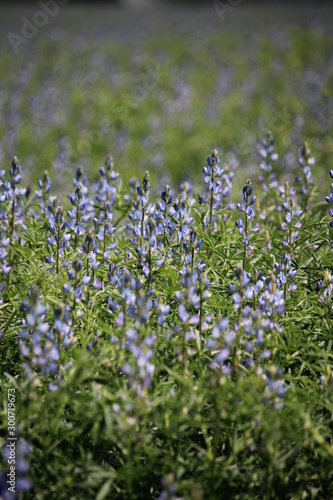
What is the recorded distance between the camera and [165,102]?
7.78 meters

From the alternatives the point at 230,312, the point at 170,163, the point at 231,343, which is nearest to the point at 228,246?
the point at 230,312

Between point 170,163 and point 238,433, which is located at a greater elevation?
point 238,433

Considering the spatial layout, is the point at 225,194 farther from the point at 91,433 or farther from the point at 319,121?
the point at 319,121

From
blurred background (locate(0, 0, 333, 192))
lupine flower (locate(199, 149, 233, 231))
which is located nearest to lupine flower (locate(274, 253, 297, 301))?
lupine flower (locate(199, 149, 233, 231))

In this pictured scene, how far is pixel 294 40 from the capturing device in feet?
36.5

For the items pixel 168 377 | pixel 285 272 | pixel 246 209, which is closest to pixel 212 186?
pixel 246 209

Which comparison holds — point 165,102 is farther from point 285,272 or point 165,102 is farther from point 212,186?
point 285,272

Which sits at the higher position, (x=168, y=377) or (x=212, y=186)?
(x=212, y=186)

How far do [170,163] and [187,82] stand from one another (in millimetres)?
3511

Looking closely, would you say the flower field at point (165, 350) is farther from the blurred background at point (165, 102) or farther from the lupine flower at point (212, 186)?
the blurred background at point (165, 102)

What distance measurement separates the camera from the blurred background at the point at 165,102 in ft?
19.0

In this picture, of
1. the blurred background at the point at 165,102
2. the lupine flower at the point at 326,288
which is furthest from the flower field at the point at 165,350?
the blurred background at the point at 165,102

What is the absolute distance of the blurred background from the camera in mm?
5797

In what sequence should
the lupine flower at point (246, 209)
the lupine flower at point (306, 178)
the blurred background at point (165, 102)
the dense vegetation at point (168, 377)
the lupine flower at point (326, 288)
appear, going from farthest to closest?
the blurred background at point (165, 102)
the lupine flower at point (306, 178)
the lupine flower at point (246, 209)
the lupine flower at point (326, 288)
the dense vegetation at point (168, 377)
